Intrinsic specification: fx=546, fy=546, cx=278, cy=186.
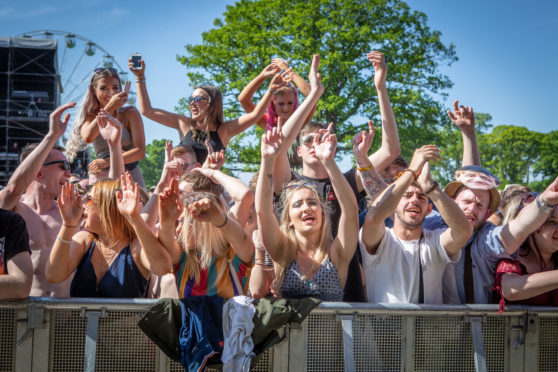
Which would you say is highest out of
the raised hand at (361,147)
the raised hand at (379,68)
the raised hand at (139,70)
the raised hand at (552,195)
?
the raised hand at (139,70)

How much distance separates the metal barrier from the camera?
106 inches

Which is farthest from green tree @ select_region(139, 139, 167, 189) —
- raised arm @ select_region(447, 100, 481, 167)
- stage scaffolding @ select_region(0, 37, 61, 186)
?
raised arm @ select_region(447, 100, 481, 167)

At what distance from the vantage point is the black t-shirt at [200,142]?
16.6 ft

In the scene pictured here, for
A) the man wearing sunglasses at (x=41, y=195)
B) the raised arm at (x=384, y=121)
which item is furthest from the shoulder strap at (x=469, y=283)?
the man wearing sunglasses at (x=41, y=195)

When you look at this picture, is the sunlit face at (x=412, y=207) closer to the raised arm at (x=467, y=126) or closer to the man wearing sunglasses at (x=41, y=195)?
the raised arm at (x=467, y=126)

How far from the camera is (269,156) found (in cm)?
326

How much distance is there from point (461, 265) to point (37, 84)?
24.7m

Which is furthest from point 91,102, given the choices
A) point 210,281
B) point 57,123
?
point 210,281

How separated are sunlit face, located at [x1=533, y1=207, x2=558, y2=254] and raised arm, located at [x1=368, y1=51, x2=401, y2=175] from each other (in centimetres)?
147

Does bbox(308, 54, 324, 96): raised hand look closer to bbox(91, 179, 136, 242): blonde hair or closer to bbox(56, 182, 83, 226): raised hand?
bbox(91, 179, 136, 242): blonde hair

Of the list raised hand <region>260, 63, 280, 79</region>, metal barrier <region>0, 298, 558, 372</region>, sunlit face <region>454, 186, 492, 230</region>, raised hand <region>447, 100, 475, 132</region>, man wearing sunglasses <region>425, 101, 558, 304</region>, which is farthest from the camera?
raised hand <region>260, 63, 280, 79</region>

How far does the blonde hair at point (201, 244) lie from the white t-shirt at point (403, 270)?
3.11ft

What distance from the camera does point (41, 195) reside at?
12.7 ft

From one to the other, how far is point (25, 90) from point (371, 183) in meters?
24.1
